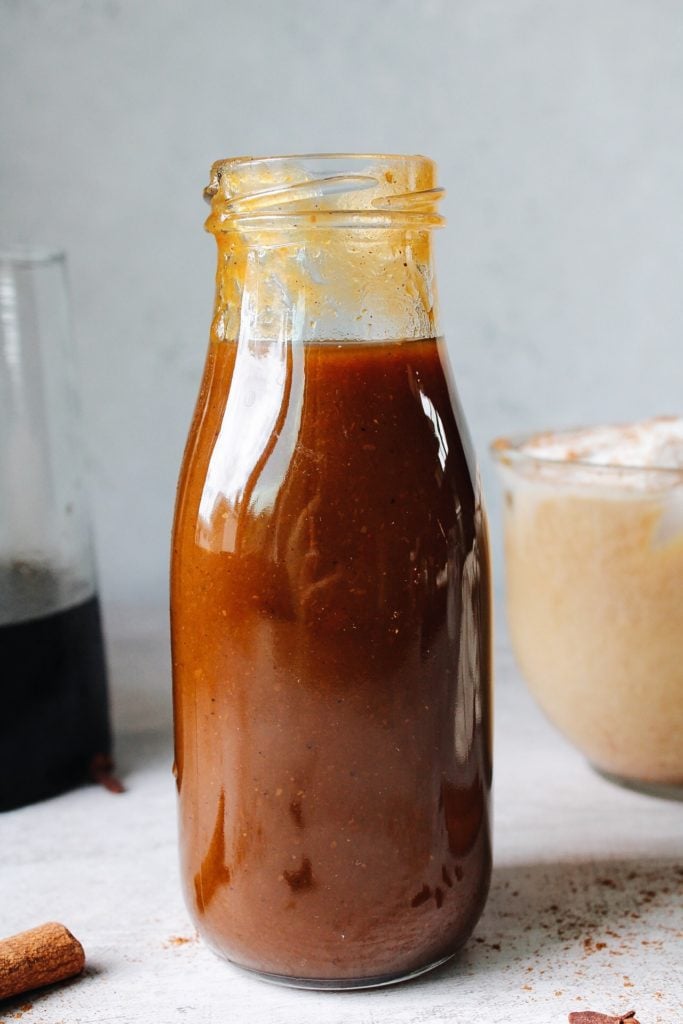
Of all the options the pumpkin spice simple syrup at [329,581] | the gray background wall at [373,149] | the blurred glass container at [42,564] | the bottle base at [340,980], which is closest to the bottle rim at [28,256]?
the blurred glass container at [42,564]

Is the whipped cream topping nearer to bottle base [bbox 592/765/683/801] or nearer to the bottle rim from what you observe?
bottle base [bbox 592/765/683/801]

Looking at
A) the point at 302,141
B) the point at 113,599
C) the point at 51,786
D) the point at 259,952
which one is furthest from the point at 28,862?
the point at 302,141

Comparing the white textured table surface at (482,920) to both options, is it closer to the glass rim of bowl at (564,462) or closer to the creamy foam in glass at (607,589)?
the creamy foam in glass at (607,589)

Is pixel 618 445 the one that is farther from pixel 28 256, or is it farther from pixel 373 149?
pixel 373 149

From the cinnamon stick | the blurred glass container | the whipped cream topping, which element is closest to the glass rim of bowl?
the whipped cream topping


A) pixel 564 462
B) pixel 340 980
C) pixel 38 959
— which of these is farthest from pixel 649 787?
pixel 38 959

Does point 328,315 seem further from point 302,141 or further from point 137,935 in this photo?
point 302,141
